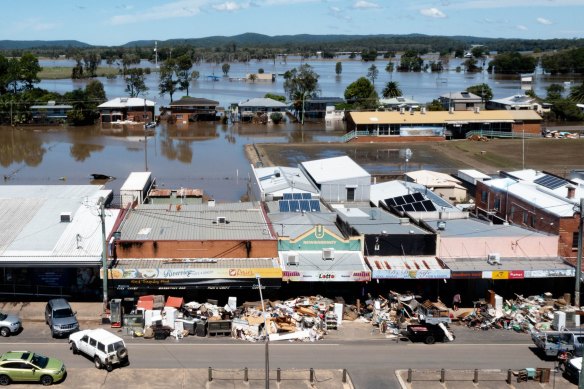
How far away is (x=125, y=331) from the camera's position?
77.4 ft

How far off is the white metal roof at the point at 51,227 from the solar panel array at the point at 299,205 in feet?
25.7

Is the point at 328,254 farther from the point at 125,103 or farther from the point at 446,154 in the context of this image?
the point at 125,103

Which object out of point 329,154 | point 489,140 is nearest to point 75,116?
point 329,154

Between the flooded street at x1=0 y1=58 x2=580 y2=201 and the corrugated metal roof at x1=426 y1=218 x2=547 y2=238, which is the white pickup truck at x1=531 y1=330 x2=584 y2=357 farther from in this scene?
the flooded street at x1=0 y1=58 x2=580 y2=201

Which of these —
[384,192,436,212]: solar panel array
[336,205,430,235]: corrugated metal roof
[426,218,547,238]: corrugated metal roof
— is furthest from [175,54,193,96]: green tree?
[426,218,547,238]: corrugated metal roof

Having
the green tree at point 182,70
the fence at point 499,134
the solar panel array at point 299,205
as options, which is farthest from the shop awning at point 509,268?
the green tree at point 182,70

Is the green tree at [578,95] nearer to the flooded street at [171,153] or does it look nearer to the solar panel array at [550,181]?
the flooded street at [171,153]

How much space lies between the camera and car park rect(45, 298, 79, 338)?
22.9 meters

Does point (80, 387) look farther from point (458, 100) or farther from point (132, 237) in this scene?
point (458, 100)

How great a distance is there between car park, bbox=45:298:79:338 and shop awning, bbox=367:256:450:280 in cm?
1085

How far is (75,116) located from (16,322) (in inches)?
2544

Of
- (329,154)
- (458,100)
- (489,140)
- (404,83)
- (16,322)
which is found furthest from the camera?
(404,83)

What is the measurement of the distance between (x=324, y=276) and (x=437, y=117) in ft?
176

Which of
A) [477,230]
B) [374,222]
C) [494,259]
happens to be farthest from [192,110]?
[494,259]
